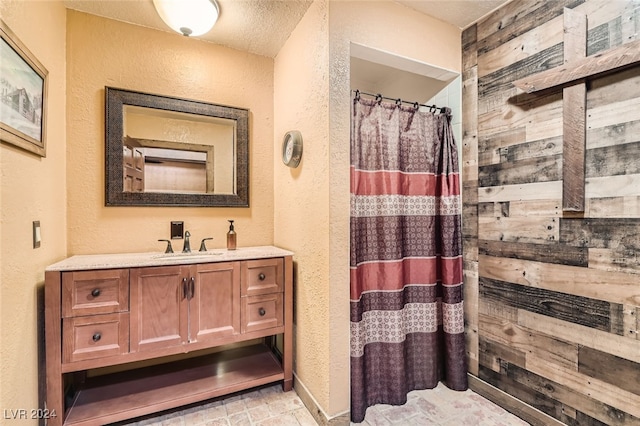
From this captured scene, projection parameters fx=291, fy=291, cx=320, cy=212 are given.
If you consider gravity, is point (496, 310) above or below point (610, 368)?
above

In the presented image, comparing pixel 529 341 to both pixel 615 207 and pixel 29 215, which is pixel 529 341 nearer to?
pixel 615 207

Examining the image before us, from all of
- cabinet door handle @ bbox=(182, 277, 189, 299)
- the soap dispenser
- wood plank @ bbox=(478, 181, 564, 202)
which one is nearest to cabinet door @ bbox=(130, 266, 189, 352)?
cabinet door handle @ bbox=(182, 277, 189, 299)

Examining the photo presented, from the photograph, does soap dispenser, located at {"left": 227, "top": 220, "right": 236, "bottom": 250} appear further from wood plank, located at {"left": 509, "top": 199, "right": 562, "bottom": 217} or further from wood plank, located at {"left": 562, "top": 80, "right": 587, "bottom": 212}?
wood plank, located at {"left": 562, "top": 80, "right": 587, "bottom": 212}

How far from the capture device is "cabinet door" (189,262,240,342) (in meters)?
1.77

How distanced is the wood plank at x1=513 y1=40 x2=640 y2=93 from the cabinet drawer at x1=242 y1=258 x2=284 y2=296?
6.11 feet

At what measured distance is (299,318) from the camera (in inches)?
78.7

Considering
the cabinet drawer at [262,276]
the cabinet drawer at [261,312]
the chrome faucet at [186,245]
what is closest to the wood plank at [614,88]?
the cabinet drawer at [262,276]

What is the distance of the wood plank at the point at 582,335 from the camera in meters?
1.36

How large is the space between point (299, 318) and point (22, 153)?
67.8 inches

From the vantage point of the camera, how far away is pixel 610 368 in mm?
1407

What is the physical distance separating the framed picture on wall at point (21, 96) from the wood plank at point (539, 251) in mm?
2590

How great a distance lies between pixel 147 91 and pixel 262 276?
1544 mm

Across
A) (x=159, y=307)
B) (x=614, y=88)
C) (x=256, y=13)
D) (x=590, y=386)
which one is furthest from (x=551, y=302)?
(x=256, y=13)

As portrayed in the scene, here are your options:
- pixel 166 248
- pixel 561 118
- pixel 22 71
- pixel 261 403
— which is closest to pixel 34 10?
pixel 22 71
